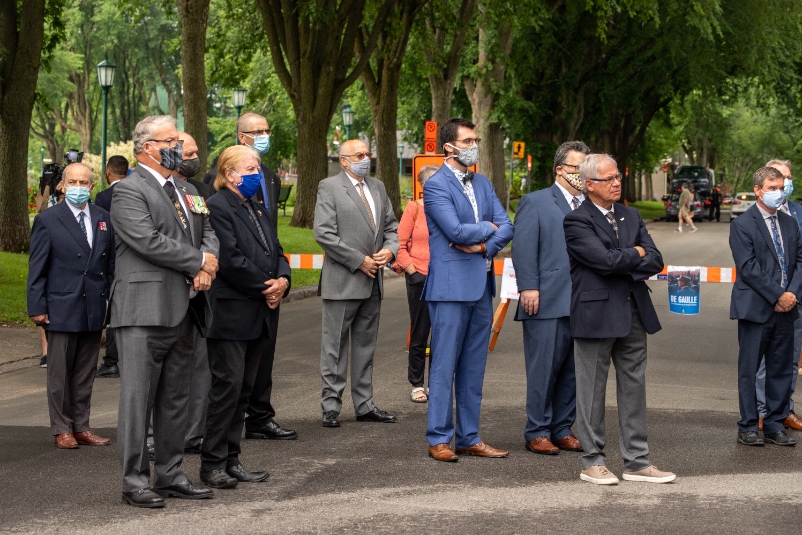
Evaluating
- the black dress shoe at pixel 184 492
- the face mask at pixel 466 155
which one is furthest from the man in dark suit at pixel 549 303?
the black dress shoe at pixel 184 492

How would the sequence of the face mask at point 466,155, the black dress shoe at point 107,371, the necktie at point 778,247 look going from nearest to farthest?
the face mask at point 466,155
the necktie at point 778,247
the black dress shoe at point 107,371

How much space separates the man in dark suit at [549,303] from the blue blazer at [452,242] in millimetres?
336

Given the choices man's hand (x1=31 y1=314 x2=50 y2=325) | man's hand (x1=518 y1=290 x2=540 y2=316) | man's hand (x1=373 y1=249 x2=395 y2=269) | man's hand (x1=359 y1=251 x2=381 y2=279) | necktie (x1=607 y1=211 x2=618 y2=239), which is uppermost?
necktie (x1=607 y1=211 x2=618 y2=239)

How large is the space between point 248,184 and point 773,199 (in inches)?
150

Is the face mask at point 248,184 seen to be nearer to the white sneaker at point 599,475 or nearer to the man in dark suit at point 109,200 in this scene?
the man in dark suit at point 109,200

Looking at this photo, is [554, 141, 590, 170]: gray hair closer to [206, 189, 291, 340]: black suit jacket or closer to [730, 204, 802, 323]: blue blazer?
[730, 204, 802, 323]: blue blazer

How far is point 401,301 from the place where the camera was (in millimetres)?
19031

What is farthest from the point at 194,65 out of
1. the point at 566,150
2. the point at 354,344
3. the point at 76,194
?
the point at 566,150

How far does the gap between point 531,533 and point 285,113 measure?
5795 centimetres

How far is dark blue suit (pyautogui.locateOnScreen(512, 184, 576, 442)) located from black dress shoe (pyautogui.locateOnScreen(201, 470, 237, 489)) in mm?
2172

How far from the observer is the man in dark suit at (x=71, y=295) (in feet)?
28.0

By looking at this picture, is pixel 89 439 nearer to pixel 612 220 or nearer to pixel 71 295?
pixel 71 295

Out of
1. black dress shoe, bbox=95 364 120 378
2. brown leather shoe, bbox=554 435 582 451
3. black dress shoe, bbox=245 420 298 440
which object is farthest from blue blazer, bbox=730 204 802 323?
black dress shoe, bbox=95 364 120 378

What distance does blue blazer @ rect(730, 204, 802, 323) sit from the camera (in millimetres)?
8766
